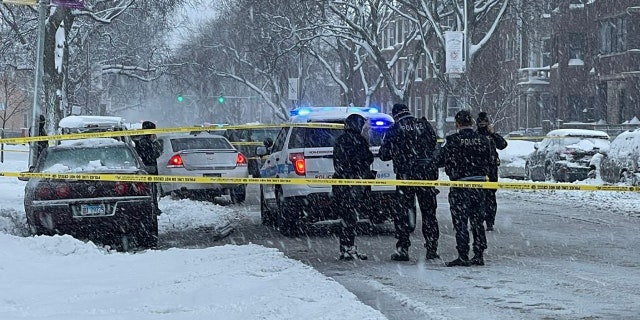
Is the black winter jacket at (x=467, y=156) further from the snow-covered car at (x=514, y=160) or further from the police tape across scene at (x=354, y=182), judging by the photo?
the snow-covered car at (x=514, y=160)

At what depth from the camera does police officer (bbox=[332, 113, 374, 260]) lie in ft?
36.6

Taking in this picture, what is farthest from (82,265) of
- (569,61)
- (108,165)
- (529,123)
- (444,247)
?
(529,123)

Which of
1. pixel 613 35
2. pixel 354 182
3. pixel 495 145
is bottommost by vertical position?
pixel 354 182

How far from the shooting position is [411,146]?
36.5 ft

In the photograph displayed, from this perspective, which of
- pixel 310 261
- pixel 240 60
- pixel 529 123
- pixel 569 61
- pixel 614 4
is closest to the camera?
pixel 310 261

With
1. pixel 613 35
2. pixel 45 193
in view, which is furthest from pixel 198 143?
pixel 613 35

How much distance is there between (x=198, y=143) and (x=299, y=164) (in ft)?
24.3

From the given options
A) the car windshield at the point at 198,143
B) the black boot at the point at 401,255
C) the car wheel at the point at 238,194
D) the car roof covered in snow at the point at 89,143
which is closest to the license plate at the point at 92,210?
the car roof covered in snow at the point at 89,143

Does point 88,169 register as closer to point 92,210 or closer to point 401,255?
point 92,210

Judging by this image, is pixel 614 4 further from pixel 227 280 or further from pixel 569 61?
pixel 227 280

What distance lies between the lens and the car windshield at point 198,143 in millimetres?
19859

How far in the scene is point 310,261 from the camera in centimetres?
1117

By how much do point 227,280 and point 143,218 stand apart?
11.2 ft

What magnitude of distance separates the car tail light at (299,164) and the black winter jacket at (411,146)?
2.02 m
